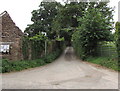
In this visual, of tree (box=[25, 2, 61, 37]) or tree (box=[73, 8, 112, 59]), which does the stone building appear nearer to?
tree (box=[73, 8, 112, 59])

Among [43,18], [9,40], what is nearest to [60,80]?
[9,40]

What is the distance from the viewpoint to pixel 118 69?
995 cm

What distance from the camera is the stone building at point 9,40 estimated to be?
475 inches

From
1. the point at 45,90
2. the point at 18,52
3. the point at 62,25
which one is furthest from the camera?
the point at 62,25

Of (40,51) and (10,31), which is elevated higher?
(10,31)

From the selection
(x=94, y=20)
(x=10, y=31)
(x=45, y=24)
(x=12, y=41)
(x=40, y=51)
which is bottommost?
(x=40, y=51)

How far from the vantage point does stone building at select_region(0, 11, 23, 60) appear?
475 inches

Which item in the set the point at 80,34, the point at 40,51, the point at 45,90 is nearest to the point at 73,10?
the point at 80,34

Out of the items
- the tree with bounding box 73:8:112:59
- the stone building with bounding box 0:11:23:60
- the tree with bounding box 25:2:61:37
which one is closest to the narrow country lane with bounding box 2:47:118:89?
the stone building with bounding box 0:11:23:60

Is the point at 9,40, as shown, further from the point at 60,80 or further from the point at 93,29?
the point at 93,29

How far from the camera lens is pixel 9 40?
1264cm

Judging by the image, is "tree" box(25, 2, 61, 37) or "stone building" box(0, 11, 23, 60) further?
"tree" box(25, 2, 61, 37)

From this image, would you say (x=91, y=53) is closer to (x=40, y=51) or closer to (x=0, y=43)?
(x=40, y=51)

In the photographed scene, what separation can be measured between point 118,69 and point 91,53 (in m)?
8.42
